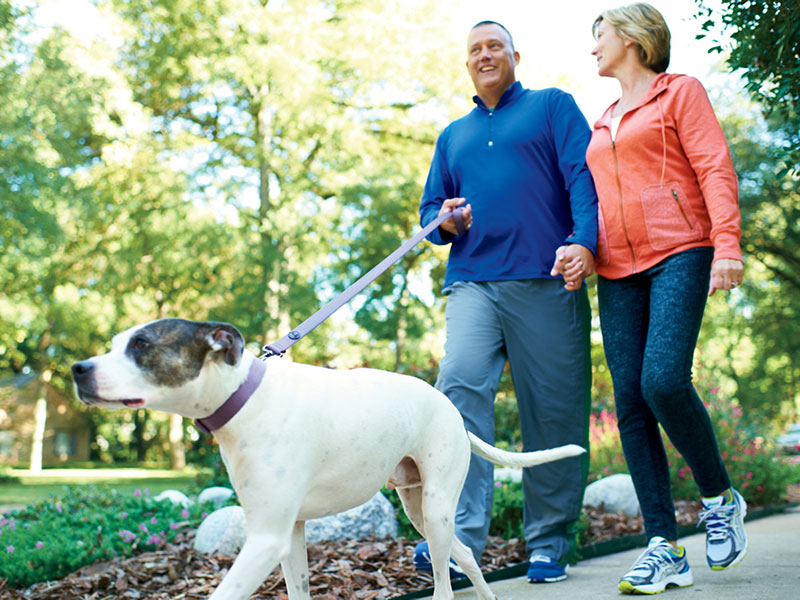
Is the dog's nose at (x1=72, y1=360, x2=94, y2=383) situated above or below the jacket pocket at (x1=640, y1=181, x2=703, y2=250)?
below

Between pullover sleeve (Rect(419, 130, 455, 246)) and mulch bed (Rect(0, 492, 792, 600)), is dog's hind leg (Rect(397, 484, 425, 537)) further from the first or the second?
pullover sleeve (Rect(419, 130, 455, 246))

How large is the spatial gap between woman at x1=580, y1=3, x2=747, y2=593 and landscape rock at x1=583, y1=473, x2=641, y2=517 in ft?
11.7

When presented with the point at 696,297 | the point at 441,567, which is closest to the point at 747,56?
the point at 696,297

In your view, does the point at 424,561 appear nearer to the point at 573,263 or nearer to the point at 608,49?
the point at 573,263

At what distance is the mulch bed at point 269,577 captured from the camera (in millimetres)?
3688

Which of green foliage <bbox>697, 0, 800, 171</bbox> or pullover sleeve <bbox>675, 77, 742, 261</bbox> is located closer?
pullover sleeve <bbox>675, 77, 742, 261</bbox>

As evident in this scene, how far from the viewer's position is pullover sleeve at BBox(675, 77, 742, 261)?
129 inches

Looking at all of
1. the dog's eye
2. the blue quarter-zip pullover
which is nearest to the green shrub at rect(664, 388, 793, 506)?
the blue quarter-zip pullover

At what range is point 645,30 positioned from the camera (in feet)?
12.3

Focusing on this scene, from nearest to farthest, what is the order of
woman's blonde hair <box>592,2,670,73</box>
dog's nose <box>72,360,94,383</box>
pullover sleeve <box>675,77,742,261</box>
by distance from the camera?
dog's nose <box>72,360,94,383</box> → pullover sleeve <box>675,77,742,261</box> → woman's blonde hair <box>592,2,670,73</box>

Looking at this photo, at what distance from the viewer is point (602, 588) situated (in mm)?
3672

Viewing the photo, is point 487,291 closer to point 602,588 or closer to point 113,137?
point 602,588

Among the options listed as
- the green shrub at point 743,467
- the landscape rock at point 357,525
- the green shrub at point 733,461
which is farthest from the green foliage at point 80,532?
the green shrub at point 743,467

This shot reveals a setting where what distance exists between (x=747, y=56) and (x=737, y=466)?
575 cm
